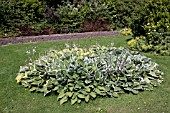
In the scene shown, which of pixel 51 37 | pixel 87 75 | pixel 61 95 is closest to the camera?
pixel 61 95

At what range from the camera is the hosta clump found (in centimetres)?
552

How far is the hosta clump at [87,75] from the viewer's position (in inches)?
217

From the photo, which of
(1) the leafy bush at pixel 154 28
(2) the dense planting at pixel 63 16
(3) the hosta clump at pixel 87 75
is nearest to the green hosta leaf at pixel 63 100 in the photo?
(3) the hosta clump at pixel 87 75

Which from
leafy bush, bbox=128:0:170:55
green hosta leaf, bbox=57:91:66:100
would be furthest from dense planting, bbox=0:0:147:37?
green hosta leaf, bbox=57:91:66:100

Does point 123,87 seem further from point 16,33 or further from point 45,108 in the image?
point 16,33

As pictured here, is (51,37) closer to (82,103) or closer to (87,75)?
(87,75)

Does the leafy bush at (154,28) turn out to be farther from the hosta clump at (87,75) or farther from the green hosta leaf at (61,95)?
the green hosta leaf at (61,95)

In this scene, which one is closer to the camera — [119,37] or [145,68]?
[145,68]

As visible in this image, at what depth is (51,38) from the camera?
385 inches

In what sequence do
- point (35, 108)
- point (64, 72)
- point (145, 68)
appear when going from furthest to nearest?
point (145, 68), point (64, 72), point (35, 108)

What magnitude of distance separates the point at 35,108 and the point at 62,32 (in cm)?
579

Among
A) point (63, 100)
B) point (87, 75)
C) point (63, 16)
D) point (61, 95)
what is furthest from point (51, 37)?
point (63, 100)

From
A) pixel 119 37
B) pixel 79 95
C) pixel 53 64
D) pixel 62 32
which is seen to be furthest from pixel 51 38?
pixel 79 95

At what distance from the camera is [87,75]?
558 cm
